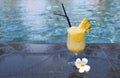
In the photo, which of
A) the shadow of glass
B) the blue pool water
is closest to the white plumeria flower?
the shadow of glass

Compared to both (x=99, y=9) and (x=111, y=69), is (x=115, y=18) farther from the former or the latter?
(x=111, y=69)

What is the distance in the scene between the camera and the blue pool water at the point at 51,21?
5.02 m

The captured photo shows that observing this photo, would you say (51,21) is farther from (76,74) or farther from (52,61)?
(76,74)

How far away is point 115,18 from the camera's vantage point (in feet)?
22.2

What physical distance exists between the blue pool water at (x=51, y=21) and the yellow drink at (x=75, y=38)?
308 cm

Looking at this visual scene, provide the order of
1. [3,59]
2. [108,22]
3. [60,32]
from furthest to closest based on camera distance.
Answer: [108,22]
[60,32]
[3,59]

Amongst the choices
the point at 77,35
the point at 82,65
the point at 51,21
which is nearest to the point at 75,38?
the point at 77,35

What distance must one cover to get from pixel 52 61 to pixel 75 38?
10.8 inches

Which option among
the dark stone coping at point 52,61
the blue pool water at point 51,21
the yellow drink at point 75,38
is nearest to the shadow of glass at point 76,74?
the dark stone coping at point 52,61

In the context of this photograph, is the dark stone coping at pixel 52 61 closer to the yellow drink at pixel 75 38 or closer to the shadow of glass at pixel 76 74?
the shadow of glass at pixel 76 74

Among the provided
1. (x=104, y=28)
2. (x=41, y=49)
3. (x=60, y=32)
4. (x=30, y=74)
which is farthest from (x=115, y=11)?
(x=30, y=74)

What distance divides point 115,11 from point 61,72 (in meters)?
6.51

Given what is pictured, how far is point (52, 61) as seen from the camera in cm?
178

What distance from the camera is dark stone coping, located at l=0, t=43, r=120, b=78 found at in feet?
5.17
